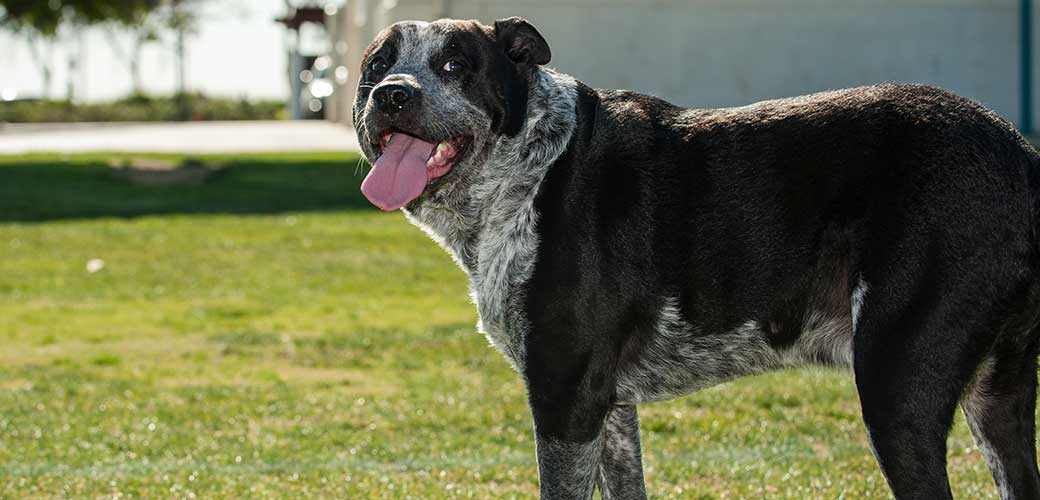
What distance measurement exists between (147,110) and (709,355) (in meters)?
46.6

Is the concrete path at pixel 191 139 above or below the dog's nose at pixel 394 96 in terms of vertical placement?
below

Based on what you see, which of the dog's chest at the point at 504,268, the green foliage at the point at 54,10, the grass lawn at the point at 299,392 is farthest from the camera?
the green foliage at the point at 54,10

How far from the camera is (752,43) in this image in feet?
95.6

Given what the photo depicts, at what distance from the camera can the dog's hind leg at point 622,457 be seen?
5.01 m

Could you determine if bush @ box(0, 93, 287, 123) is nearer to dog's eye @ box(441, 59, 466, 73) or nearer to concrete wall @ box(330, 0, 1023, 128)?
concrete wall @ box(330, 0, 1023, 128)

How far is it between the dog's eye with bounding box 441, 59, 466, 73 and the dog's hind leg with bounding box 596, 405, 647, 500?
125 cm

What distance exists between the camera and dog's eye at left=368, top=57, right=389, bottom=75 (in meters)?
4.90

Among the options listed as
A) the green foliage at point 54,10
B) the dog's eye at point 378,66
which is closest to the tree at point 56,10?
the green foliage at point 54,10

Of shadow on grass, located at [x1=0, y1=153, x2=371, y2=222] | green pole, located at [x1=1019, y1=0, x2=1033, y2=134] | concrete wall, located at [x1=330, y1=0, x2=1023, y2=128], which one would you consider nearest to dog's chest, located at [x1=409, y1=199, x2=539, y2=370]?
shadow on grass, located at [x1=0, y1=153, x2=371, y2=222]

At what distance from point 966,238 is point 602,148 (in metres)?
1.17

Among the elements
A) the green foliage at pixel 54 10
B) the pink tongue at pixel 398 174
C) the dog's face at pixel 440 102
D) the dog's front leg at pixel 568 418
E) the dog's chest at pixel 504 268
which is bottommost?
the green foliage at pixel 54 10

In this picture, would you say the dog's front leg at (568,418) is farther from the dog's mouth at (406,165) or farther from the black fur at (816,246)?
→ the dog's mouth at (406,165)

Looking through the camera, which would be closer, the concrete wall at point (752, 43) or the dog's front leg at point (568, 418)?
the dog's front leg at point (568, 418)

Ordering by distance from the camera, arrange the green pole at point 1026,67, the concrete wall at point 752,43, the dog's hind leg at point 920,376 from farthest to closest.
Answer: the green pole at point 1026,67 < the concrete wall at point 752,43 < the dog's hind leg at point 920,376
